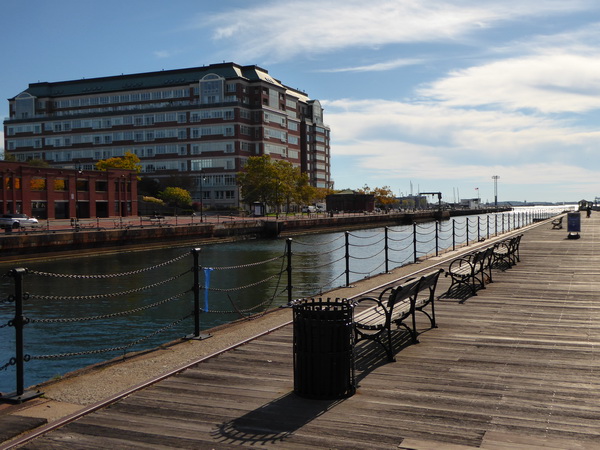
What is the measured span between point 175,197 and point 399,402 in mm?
91550

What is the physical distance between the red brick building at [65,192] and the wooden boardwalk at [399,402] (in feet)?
214

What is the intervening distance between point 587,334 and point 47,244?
39812 mm

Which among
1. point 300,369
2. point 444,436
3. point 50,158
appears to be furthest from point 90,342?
point 50,158

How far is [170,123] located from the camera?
11138cm

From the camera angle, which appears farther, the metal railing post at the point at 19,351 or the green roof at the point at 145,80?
the green roof at the point at 145,80

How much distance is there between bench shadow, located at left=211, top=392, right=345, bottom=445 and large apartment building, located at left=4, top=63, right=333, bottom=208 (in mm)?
98968

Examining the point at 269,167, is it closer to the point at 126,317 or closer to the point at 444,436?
the point at 126,317

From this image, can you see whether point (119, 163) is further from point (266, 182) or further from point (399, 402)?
point (399, 402)

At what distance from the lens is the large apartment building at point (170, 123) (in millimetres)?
108188

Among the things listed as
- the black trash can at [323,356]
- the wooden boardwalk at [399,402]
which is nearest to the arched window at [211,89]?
the wooden boardwalk at [399,402]

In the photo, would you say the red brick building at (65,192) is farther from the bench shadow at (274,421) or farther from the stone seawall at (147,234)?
the bench shadow at (274,421)

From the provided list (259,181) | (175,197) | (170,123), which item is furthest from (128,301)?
(170,123)

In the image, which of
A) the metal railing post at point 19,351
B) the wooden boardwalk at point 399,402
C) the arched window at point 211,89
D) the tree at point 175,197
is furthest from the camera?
the arched window at point 211,89

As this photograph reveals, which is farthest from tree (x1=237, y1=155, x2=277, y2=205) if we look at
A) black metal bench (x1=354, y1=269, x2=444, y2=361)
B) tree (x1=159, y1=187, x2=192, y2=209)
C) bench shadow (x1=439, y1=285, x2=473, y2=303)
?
black metal bench (x1=354, y1=269, x2=444, y2=361)
